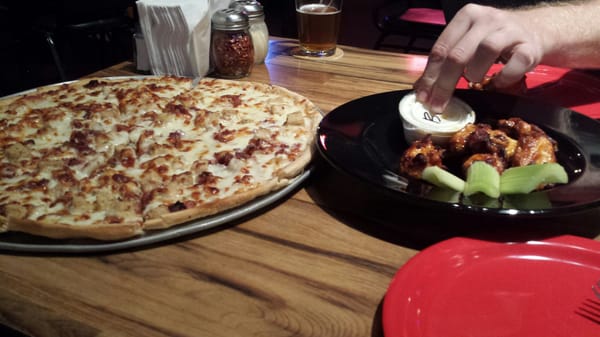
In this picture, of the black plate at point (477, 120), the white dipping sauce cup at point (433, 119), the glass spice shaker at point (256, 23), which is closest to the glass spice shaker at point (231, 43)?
the glass spice shaker at point (256, 23)

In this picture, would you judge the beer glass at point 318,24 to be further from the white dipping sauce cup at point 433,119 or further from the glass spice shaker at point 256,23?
the white dipping sauce cup at point 433,119

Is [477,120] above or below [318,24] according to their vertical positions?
below

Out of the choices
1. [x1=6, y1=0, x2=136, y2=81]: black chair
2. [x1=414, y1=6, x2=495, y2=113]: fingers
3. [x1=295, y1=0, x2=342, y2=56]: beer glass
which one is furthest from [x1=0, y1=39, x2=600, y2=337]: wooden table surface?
[x1=6, y1=0, x2=136, y2=81]: black chair

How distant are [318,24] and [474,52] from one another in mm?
1069

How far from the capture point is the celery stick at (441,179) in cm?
100

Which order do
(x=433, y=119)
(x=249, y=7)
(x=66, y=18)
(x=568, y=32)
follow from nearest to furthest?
(x=433, y=119), (x=568, y=32), (x=249, y=7), (x=66, y=18)

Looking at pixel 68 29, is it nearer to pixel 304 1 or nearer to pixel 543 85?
pixel 304 1

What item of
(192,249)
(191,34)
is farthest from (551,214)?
(191,34)

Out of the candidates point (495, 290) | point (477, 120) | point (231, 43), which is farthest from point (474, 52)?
point (231, 43)

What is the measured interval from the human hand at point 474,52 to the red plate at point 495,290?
1.89ft

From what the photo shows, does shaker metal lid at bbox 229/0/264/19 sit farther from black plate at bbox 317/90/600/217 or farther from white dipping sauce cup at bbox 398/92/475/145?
white dipping sauce cup at bbox 398/92/475/145

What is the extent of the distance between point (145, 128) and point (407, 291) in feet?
3.58

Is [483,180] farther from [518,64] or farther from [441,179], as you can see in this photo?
[518,64]

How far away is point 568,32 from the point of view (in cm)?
164
